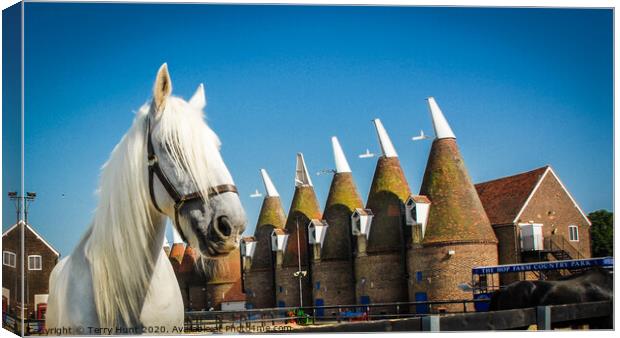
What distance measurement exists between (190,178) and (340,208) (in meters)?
22.7

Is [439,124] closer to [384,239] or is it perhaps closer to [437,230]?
[437,230]

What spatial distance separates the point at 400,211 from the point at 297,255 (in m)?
5.93

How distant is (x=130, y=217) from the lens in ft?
12.5

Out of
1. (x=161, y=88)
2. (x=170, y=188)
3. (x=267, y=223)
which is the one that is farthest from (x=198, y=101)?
(x=267, y=223)

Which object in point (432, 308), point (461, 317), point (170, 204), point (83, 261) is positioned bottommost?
point (432, 308)

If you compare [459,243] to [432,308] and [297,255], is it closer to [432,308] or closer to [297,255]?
[432,308]

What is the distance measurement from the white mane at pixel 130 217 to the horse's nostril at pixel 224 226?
1.24 feet

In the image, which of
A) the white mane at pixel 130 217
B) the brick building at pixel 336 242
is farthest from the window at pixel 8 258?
the brick building at pixel 336 242

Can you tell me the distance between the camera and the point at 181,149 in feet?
11.9

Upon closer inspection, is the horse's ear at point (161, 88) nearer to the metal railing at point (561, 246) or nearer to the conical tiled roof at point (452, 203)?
the conical tiled roof at point (452, 203)

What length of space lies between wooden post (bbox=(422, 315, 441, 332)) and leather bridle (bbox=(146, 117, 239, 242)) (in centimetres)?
151

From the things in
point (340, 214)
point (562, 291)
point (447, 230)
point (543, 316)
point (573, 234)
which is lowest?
point (562, 291)

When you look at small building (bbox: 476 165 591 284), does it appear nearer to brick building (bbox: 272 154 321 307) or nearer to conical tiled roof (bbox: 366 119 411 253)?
conical tiled roof (bbox: 366 119 411 253)

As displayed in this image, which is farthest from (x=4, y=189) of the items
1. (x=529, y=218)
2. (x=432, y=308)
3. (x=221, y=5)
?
(x=529, y=218)
